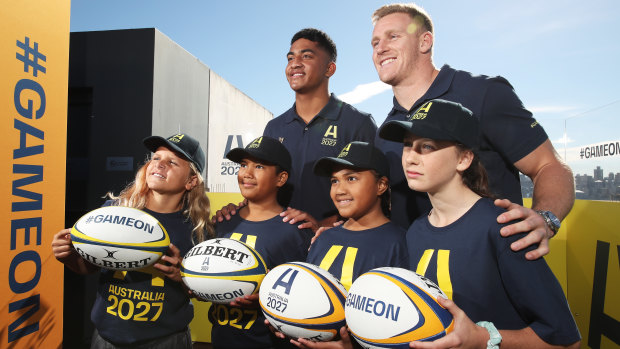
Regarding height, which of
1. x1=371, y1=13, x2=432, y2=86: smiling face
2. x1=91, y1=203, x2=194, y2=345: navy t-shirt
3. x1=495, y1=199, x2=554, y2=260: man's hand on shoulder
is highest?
x1=371, y1=13, x2=432, y2=86: smiling face

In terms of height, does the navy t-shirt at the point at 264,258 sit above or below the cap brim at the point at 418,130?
below

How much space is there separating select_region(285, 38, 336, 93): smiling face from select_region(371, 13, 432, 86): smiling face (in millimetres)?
775

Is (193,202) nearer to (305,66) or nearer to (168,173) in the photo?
(168,173)

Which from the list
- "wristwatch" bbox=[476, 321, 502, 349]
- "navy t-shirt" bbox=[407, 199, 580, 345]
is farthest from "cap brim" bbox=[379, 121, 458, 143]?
"wristwatch" bbox=[476, 321, 502, 349]

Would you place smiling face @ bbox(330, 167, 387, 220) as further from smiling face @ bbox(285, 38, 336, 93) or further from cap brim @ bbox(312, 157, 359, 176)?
smiling face @ bbox(285, 38, 336, 93)

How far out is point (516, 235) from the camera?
3.95ft

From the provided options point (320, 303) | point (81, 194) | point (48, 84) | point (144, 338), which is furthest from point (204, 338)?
point (320, 303)

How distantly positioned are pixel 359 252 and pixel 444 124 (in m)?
0.77

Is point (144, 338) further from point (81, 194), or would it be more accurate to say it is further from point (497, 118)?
point (81, 194)

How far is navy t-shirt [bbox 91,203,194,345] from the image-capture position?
1968 millimetres

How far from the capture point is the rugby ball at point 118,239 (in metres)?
1.80

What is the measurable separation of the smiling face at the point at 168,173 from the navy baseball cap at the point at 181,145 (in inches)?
1.9

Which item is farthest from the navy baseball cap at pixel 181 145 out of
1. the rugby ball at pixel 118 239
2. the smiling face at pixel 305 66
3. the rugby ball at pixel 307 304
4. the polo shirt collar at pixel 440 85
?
the polo shirt collar at pixel 440 85

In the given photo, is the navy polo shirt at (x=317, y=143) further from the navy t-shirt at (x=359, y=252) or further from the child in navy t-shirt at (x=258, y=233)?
the navy t-shirt at (x=359, y=252)
